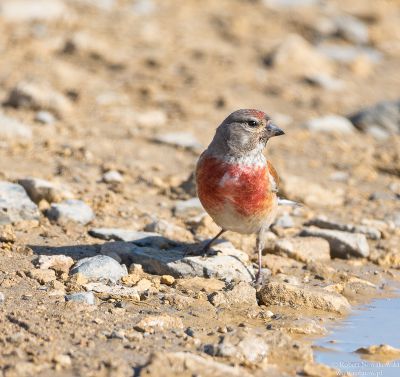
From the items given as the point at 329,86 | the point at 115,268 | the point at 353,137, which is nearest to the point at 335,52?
the point at 329,86

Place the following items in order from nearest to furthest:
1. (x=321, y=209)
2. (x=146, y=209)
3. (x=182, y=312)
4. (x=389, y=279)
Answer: (x=182, y=312), (x=389, y=279), (x=146, y=209), (x=321, y=209)

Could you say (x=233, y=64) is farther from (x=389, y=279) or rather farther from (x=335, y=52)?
(x=389, y=279)

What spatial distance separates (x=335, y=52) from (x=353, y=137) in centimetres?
282

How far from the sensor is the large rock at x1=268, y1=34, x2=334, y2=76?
11578 millimetres

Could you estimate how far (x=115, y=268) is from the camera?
233 inches

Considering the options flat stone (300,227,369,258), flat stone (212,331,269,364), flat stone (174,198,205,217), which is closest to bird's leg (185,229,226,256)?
flat stone (174,198,205,217)

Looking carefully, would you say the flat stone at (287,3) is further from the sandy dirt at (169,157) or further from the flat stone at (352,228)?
the flat stone at (352,228)

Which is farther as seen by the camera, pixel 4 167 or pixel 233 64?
pixel 233 64

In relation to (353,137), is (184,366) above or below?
above

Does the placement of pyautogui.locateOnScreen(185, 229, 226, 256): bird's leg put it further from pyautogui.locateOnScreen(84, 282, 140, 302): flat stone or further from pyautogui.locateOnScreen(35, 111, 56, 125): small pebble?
pyautogui.locateOnScreen(35, 111, 56, 125): small pebble

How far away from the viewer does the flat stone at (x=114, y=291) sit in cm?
558

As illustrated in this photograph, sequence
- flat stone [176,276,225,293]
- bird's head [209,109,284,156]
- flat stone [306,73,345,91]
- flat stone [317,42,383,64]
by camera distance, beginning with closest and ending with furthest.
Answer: flat stone [176,276,225,293] < bird's head [209,109,284,156] < flat stone [306,73,345,91] < flat stone [317,42,383,64]

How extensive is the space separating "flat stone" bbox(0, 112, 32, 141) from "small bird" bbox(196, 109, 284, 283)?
107 inches

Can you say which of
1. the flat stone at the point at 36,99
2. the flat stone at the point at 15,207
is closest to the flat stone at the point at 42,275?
the flat stone at the point at 15,207
